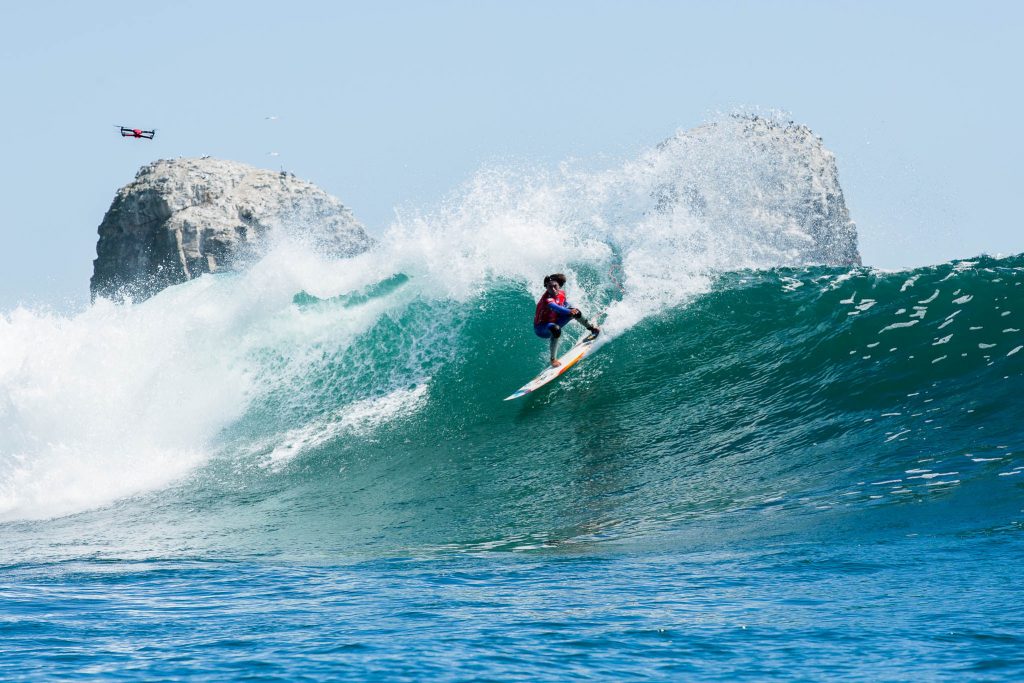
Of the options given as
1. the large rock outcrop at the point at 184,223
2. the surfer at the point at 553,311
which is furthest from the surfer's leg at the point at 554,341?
the large rock outcrop at the point at 184,223

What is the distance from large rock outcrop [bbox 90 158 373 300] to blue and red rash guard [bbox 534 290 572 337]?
2758cm

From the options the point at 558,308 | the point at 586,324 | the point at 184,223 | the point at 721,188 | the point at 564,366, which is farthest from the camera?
the point at 184,223

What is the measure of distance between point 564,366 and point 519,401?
2.65ft

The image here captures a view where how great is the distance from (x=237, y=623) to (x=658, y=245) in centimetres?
1099

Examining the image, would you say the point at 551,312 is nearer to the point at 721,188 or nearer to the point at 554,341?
the point at 554,341

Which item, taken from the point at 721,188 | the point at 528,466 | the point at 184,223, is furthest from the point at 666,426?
the point at 184,223

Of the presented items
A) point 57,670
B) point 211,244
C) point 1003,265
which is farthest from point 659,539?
point 211,244

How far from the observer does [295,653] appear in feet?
17.4

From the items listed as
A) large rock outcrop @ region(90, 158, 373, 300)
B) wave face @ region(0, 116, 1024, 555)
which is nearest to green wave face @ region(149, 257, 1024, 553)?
wave face @ region(0, 116, 1024, 555)

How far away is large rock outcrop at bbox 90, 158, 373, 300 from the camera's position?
40.2 m

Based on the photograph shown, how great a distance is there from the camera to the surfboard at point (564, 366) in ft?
42.8

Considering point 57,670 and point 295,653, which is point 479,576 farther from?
point 57,670

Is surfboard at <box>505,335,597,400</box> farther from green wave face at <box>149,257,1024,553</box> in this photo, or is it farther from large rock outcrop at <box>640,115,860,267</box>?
large rock outcrop at <box>640,115,860,267</box>

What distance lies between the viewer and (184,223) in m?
40.3
